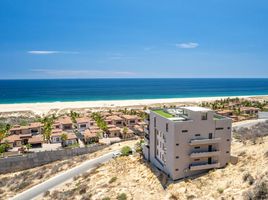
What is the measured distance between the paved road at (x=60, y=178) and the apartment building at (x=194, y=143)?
1457cm

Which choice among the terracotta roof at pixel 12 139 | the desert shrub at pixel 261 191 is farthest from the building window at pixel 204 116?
the terracotta roof at pixel 12 139

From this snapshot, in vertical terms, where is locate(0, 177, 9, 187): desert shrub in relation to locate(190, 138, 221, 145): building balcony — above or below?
below

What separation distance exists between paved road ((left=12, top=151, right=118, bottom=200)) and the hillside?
170cm

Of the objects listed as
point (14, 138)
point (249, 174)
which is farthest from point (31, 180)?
point (249, 174)

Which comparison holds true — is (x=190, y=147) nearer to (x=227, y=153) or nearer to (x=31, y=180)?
(x=227, y=153)

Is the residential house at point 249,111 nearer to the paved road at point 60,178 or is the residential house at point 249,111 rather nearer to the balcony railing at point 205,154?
the paved road at point 60,178

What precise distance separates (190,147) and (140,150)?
674 inches

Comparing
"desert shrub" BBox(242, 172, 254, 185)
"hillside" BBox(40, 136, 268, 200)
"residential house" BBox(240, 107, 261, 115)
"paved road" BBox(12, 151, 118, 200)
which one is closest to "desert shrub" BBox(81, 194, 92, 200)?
"hillside" BBox(40, 136, 268, 200)

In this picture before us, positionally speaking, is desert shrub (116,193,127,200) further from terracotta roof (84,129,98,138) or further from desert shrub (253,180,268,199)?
terracotta roof (84,129,98,138)

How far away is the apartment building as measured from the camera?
37.2 meters

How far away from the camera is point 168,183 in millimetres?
37062

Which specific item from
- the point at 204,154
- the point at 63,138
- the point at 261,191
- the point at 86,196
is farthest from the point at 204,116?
the point at 63,138

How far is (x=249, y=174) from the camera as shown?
3216 centimetres

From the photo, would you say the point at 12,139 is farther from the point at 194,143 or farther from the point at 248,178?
the point at 248,178
